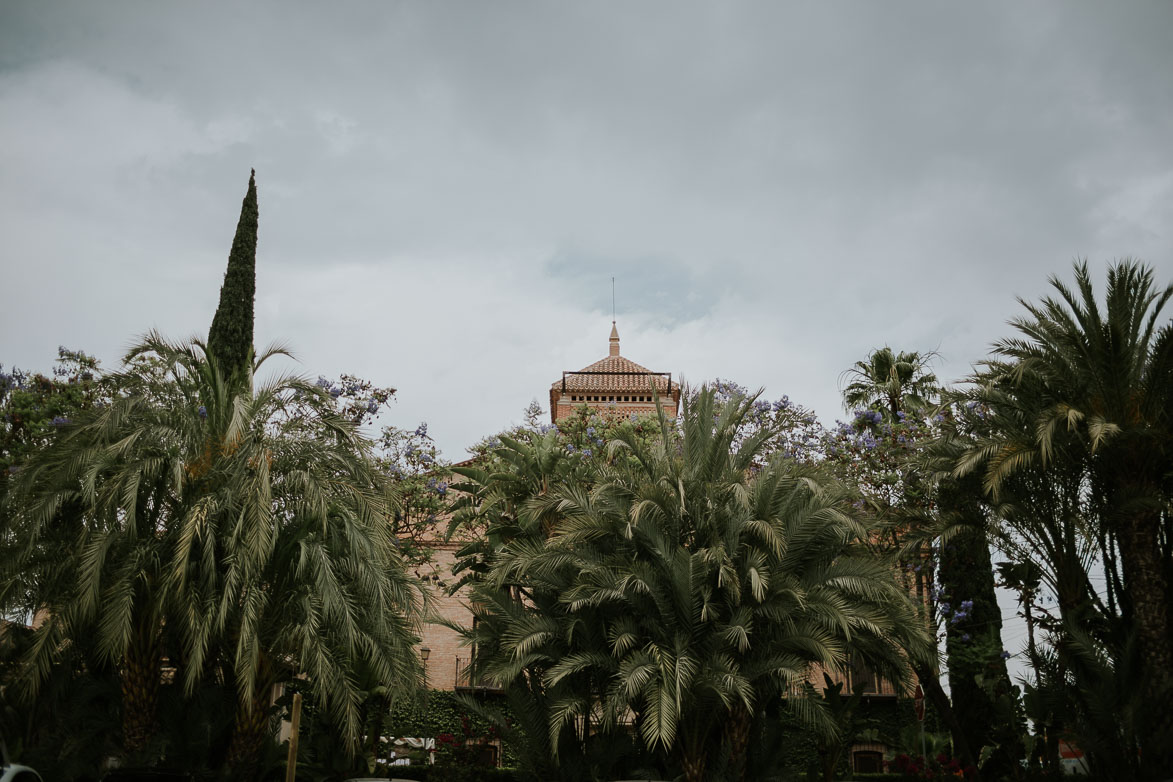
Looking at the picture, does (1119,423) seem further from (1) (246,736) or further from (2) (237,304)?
(2) (237,304)

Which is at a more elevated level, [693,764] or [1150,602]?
[1150,602]

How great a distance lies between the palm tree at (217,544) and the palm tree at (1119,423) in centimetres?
913

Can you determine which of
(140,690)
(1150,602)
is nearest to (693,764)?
(1150,602)

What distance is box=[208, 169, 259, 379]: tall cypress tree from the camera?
17703 millimetres

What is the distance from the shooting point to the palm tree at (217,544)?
11.9 metres

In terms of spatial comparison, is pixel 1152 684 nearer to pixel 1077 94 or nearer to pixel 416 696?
pixel 1077 94

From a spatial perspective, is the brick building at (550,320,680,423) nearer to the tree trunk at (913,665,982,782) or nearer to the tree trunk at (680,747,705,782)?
the tree trunk at (913,665,982,782)

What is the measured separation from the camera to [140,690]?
1288 centimetres

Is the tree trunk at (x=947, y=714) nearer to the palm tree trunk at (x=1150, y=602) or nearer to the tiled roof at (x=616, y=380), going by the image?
the palm tree trunk at (x=1150, y=602)

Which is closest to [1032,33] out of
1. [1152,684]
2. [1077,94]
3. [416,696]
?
[1077,94]

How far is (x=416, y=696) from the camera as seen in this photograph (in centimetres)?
1374

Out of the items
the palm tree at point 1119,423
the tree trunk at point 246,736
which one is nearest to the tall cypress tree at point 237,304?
the tree trunk at point 246,736

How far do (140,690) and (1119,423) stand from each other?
14376 mm

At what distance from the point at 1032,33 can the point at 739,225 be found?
211 inches
